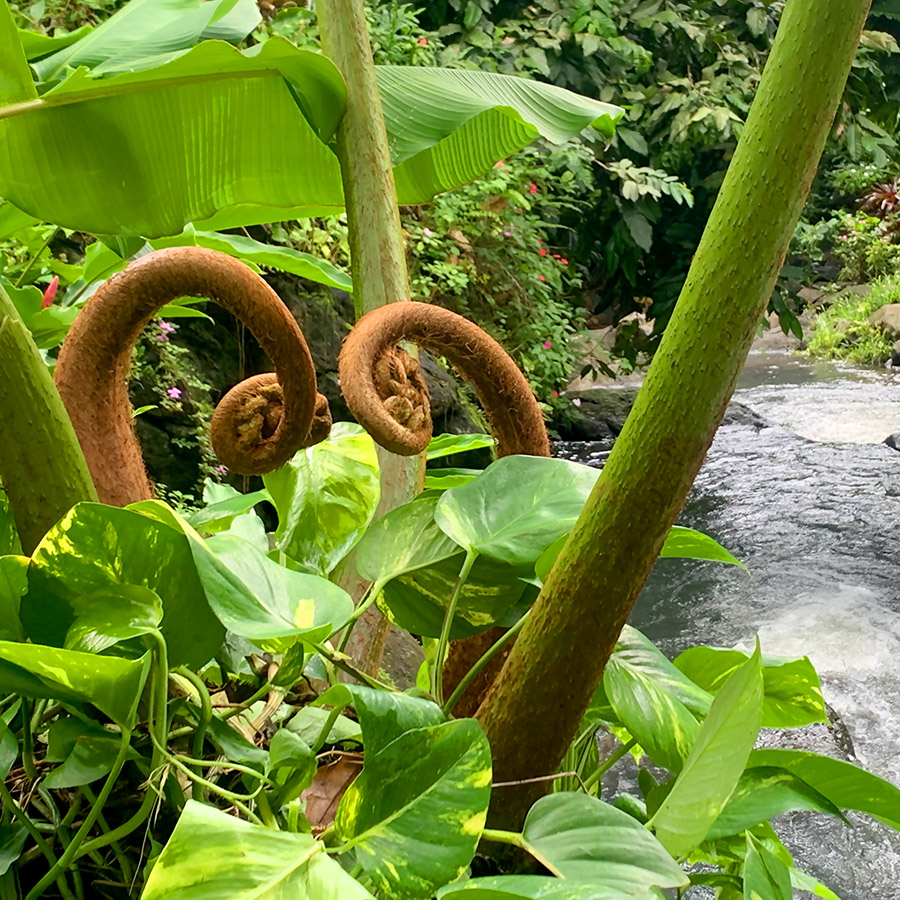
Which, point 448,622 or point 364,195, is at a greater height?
point 364,195

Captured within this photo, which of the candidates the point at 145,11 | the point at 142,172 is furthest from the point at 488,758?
the point at 145,11

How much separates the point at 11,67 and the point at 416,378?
0.30 meters

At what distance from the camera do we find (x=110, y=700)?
11.3 inches

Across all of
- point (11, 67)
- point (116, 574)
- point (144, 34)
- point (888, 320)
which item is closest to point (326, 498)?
point (116, 574)

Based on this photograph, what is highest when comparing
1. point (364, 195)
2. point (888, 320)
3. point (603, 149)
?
point (603, 149)

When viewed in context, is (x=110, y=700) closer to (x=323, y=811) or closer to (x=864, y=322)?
(x=323, y=811)

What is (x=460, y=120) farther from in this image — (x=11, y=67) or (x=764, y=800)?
(x=764, y=800)

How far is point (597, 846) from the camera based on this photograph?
1.00 ft

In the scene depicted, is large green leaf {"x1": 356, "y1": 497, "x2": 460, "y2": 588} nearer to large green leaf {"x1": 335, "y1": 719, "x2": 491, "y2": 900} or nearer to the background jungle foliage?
large green leaf {"x1": 335, "y1": 719, "x2": 491, "y2": 900}

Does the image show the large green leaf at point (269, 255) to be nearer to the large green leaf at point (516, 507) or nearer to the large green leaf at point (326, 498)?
the large green leaf at point (326, 498)

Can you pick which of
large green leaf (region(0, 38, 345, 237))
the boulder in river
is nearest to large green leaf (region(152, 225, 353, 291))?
large green leaf (region(0, 38, 345, 237))

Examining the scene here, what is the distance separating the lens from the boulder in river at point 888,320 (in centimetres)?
679

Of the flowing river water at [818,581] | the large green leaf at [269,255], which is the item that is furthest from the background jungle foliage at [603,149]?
the large green leaf at [269,255]

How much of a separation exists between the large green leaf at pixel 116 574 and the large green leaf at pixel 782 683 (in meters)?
0.27
